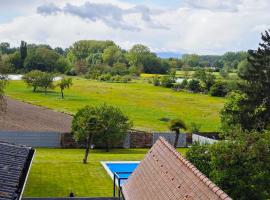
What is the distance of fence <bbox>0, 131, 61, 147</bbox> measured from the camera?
3703 centimetres

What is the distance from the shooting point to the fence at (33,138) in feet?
121

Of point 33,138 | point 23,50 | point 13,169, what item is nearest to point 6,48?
point 23,50

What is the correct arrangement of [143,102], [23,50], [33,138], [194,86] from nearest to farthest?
1. [33,138]
2. [143,102]
3. [194,86]
4. [23,50]

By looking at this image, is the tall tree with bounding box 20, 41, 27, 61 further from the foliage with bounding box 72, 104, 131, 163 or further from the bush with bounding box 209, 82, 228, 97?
the foliage with bounding box 72, 104, 131, 163

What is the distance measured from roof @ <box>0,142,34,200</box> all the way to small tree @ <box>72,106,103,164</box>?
1463 cm

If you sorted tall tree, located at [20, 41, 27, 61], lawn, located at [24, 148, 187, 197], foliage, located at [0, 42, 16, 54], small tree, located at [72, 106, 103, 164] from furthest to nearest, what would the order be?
foliage, located at [0, 42, 16, 54] → tall tree, located at [20, 41, 27, 61] → small tree, located at [72, 106, 103, 164] → lawn, located at [24, 148, 187, 197]

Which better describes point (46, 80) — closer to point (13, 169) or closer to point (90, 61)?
point (13, 169)

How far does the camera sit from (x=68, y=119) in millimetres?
52969

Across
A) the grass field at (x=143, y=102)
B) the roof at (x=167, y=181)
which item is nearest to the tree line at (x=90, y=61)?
the grass field at (x=143, y=102)

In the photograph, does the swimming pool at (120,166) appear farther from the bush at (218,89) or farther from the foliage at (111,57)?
the foliage at (111,57)

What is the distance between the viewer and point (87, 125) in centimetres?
3253

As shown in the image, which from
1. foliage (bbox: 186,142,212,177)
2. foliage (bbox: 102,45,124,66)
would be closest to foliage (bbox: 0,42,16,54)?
foliage (bbox: 102,45,124,66)

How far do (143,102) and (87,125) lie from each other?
147 ft

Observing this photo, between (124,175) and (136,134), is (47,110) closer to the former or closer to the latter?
(136,134)
